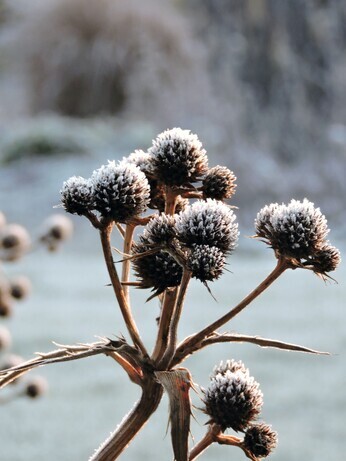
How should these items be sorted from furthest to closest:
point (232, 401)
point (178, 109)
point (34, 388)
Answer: point (178, 109) < point (34, 388) < point (232, 401)

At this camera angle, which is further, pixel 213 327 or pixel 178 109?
pixel 178 109

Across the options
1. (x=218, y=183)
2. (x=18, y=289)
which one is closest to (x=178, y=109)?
(x=18, y=289)

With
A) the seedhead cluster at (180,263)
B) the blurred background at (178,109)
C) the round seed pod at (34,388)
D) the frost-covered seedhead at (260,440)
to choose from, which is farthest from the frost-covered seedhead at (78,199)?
the blurred background at (178,109)

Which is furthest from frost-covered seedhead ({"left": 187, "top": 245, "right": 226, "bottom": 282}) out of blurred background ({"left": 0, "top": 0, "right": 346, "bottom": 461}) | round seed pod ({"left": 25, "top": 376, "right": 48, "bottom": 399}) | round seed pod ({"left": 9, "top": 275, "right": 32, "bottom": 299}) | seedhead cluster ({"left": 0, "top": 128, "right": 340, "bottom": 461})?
blurred background ({"left": 0, "top": 0, "right": 346, "bottom": 461})

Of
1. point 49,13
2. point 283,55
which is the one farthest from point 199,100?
point 49,13

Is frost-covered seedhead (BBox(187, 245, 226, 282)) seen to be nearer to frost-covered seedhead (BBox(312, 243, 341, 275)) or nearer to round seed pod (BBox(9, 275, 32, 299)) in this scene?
frost-covered seedhead (BBox(312, 243, 341, 275))

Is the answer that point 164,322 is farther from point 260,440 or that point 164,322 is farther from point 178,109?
point 178,109

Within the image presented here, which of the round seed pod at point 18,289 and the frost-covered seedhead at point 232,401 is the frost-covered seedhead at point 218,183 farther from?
the round seed pod at point 18,289
